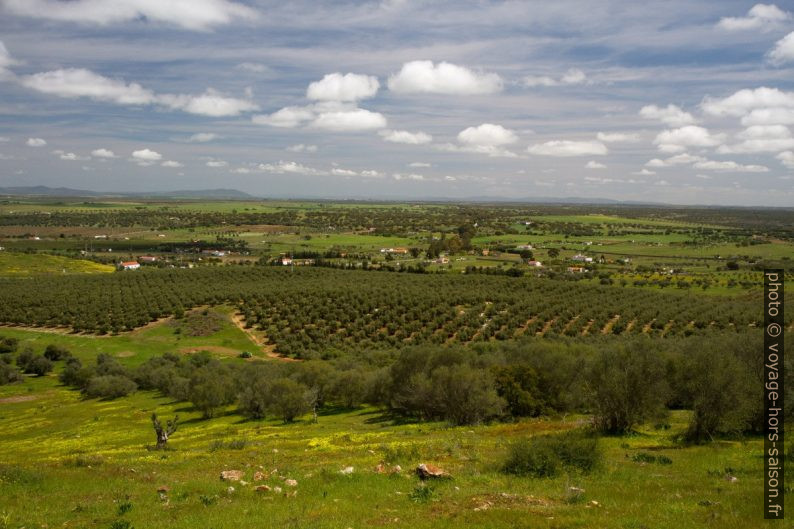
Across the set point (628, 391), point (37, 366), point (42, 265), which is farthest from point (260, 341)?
point (42, 265)

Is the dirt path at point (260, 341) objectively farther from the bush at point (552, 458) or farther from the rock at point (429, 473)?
the bush at point (552, 458)

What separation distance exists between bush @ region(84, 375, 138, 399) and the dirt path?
19.6 m

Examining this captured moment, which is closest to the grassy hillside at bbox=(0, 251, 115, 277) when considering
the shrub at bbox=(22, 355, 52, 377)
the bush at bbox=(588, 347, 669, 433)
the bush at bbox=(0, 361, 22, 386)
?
the shrub at bbox=(22, 355, 52, 377)

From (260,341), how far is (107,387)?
85.3ft

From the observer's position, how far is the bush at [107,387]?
56.1 metres

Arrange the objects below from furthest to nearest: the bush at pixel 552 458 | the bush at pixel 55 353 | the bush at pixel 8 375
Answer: the bush at pixel 55 353, the bush at pixel 8 375, the bush at pixel 552 458

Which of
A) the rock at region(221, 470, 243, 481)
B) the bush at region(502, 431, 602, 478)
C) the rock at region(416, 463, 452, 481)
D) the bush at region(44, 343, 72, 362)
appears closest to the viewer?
the rock at region(416, 463, 452, 481)

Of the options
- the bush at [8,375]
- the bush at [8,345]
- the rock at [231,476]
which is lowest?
the bush at [8,375]

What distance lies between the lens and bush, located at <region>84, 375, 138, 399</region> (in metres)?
56.1

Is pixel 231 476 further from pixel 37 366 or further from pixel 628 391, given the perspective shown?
pixel 37 366

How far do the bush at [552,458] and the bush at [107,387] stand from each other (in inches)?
2080

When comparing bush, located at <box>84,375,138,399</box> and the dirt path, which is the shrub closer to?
bush, located at <box>84,375,138,399</box>

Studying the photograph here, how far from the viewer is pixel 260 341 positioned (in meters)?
79.9

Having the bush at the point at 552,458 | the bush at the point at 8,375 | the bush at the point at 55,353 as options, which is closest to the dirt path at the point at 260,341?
the bush at the point at 55,353
